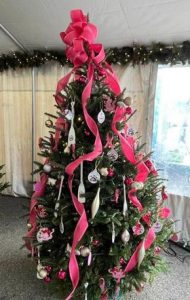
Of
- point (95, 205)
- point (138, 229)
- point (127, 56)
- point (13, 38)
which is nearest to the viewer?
point (95, 205)

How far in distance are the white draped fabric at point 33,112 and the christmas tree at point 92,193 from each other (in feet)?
3.95

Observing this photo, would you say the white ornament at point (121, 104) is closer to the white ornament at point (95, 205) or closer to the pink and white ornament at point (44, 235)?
the white ornament at point (95, 205)

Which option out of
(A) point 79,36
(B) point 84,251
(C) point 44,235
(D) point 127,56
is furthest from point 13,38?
(B) point 84,251

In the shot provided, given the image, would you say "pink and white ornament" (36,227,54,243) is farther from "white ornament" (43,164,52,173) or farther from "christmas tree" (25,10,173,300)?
"white ornament" (43,164,52,173)

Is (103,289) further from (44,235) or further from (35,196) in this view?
(35,196)

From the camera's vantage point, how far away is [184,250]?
239 centimetres

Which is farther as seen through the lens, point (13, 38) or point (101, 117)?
point (13, 38)

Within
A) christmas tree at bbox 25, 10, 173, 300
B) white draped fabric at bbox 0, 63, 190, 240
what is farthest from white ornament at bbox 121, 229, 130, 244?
white draped fabric at bbox 0, 63, 190, 240

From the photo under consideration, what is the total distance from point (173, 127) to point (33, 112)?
182 centimetres

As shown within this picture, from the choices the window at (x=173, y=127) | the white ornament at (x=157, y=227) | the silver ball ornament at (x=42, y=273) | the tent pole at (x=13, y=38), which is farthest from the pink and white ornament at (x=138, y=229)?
the tent pole at (x=13, y=38)

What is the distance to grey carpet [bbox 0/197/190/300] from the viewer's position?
1731mm

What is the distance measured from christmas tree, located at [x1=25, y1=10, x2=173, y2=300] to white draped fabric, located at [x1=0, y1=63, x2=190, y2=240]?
120 cm

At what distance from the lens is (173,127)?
8.21ft

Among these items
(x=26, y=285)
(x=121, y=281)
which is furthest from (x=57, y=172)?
(x=26, y=285)
